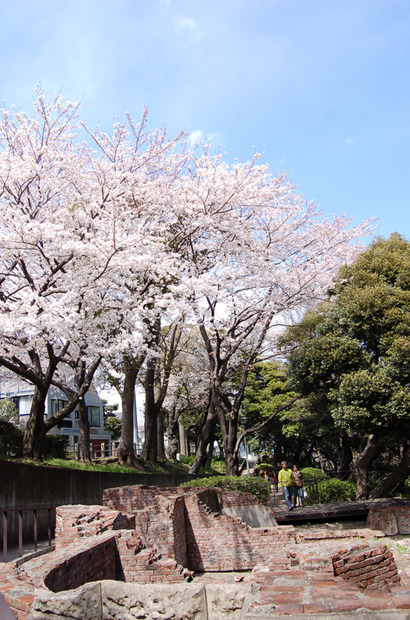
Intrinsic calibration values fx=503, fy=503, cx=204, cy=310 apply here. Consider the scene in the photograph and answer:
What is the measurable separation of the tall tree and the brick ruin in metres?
2.56

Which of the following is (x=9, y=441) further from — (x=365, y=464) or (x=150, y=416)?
(x=365, y=464)

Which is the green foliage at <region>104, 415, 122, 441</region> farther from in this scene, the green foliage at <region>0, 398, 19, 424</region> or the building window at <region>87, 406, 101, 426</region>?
the green foliage at <region>0, 398, 19, 424</region>

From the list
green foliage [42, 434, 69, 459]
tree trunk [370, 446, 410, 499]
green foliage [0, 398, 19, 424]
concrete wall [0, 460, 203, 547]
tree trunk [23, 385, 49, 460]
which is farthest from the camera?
green foliage [0, 398, 19, 424]

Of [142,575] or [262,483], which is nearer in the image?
[142,575]

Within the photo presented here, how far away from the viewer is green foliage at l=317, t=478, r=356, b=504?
60.3ft

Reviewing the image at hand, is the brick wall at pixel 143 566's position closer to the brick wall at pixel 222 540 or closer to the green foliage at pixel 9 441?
the brick wall at pixel 222 540

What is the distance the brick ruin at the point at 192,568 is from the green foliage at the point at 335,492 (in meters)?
5.34

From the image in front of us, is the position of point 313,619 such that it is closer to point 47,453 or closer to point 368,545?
point 368,545

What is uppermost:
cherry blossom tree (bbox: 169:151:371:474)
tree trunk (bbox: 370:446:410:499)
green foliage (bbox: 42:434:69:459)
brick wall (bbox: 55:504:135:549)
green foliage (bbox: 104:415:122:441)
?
cherry blossom tree (bbox: 169:151:371:474)

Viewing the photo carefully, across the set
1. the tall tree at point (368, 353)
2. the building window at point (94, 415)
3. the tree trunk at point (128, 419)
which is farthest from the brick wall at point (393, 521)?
the building window at point (94, 415)

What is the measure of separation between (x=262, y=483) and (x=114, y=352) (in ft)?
19.5

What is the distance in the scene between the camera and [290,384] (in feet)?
52.5

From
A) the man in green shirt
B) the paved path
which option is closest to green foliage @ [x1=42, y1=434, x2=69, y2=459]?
the man in green shirt

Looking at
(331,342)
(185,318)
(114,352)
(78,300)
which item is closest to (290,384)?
(331,342)
